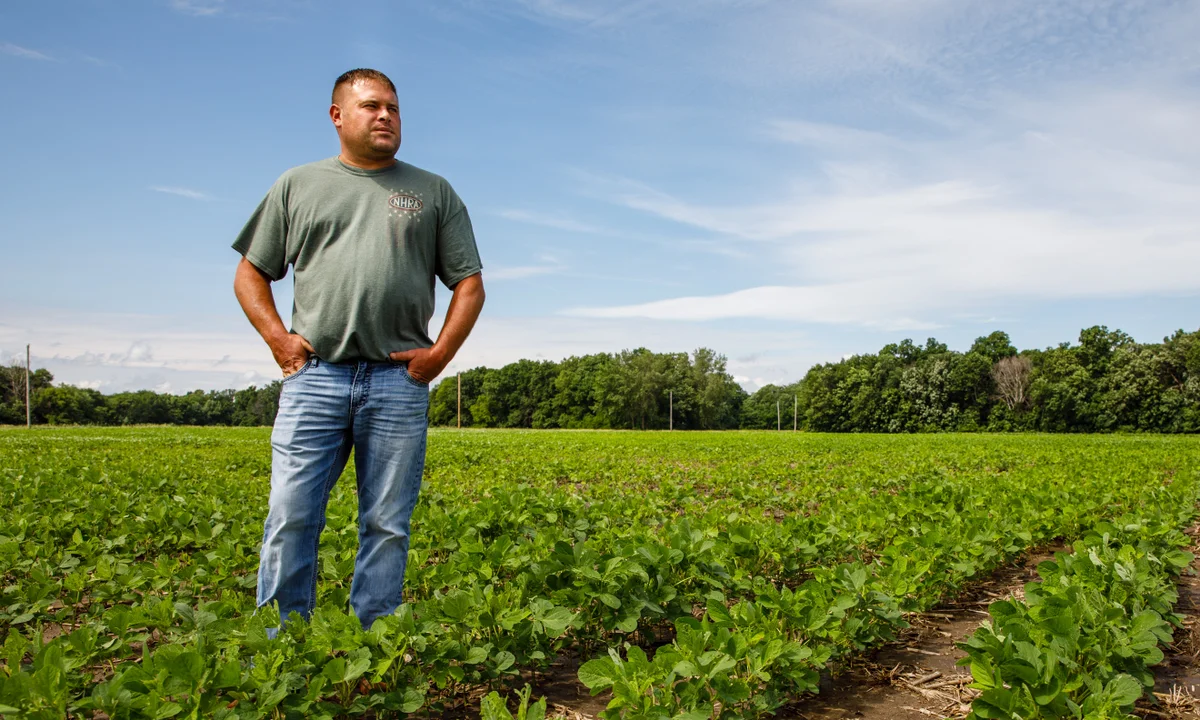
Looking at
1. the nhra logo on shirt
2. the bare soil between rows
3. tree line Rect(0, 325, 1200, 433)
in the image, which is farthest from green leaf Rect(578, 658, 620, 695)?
tree line Rect(0, 325, 1200, 433)

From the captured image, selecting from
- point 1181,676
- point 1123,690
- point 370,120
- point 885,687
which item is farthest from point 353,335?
point 1181,676

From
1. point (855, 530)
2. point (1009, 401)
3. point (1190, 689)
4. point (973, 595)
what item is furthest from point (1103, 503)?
point (1009, 401)

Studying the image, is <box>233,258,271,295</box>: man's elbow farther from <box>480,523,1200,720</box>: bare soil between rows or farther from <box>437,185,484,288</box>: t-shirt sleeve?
<box>480,523,1200,720</box>: bare soil between rows

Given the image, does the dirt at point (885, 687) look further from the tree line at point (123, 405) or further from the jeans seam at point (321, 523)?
the tree line at point (123, 405)

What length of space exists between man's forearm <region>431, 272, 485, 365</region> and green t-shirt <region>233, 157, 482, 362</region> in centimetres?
6

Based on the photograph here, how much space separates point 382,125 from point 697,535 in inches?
94.2

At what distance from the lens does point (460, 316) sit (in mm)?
3004

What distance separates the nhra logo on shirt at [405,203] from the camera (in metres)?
2.94

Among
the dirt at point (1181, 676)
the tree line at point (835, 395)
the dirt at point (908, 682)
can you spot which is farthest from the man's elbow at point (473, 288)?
the tree line at point (835, 395)

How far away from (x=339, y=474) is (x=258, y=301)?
0.76 metres

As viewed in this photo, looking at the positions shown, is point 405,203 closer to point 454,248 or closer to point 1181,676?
point 454,248

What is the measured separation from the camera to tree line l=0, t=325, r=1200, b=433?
5788cm

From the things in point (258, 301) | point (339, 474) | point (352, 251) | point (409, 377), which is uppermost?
point (352, 251)

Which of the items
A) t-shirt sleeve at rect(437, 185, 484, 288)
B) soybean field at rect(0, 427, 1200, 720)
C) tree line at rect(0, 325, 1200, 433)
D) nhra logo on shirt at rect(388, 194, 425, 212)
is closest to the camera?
soybean field at rect(0, 427, 1200, 720)
